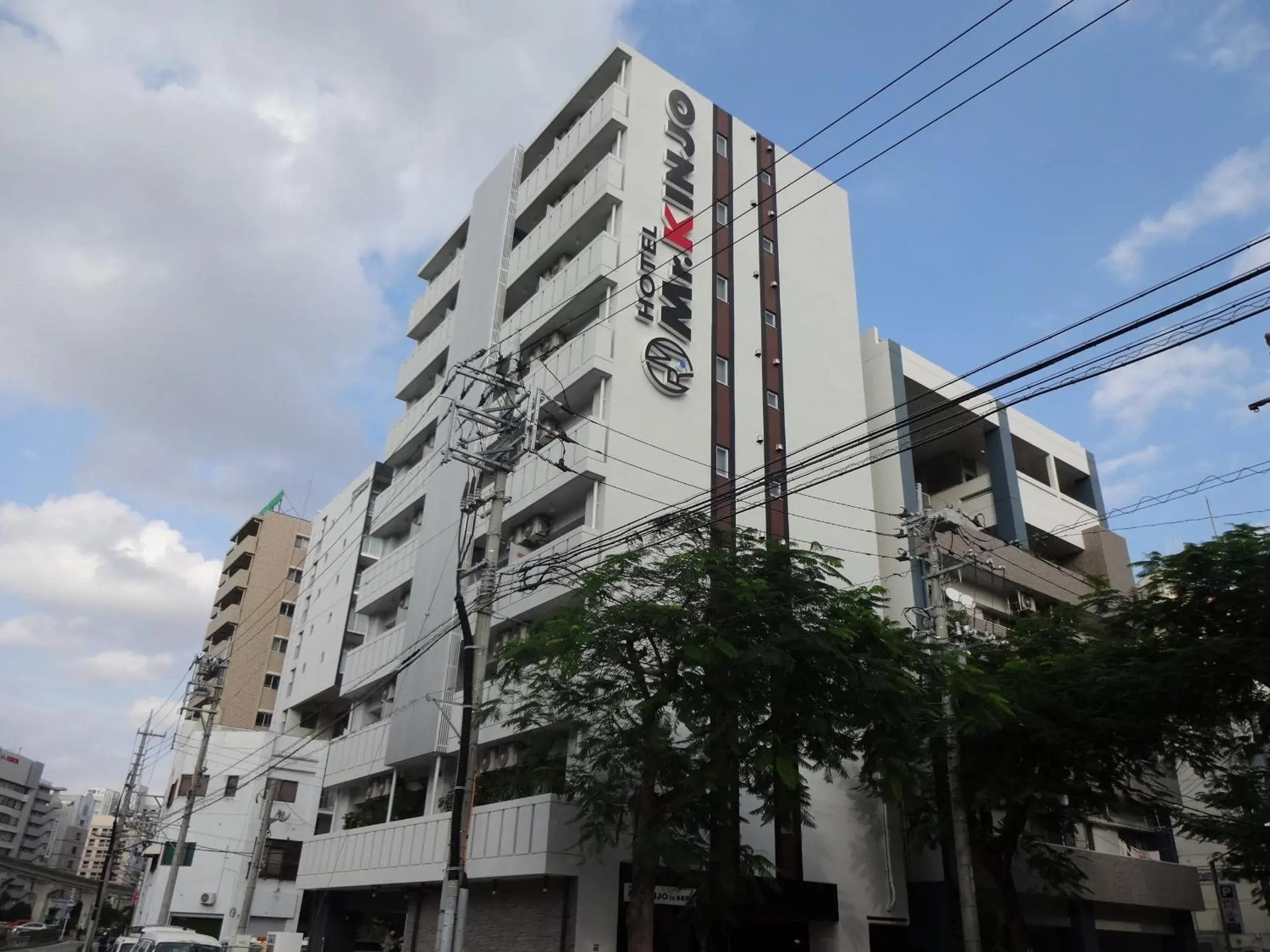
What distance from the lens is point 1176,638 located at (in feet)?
64.5

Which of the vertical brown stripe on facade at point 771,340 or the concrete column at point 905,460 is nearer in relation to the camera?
the vertical brown stripe on facade at point 771,340

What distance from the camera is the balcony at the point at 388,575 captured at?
33375 mm

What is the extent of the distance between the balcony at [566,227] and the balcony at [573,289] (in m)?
0.92

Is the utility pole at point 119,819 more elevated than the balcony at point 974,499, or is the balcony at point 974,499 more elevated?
the balcony at point 974,499

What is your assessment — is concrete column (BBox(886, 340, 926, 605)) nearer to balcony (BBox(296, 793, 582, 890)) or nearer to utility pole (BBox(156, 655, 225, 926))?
balcony (BBox(296, 793, 582, 890))

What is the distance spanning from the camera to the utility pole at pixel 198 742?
33.3 meters

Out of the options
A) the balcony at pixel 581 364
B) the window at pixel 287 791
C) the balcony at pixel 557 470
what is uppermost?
the balcony at pixel 581 364

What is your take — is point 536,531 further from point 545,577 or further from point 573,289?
point 573,289

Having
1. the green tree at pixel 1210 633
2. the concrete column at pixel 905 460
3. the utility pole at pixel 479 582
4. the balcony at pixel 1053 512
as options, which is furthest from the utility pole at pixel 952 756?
the balcony at pixel 1053 512

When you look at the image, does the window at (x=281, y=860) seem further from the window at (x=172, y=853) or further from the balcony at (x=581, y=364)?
the balcony at (x=581, y=364)

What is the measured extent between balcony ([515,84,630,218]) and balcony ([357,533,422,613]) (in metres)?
12.8

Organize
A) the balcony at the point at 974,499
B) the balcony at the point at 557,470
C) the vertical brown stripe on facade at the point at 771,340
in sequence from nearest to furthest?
1. the balcony at the point at 557,470
2. the vertical brown stripe on facade at the point at 771,340
3. the balcony at the point at 974,499

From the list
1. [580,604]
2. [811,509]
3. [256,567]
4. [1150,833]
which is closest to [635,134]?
[811,509]

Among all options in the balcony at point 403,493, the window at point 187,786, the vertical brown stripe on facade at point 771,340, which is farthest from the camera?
the window at point 187,786
